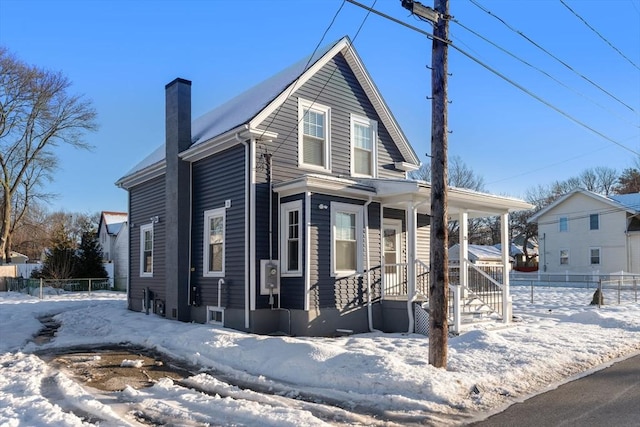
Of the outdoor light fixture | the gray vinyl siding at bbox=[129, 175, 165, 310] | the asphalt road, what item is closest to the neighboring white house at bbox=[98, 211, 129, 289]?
the gray vinyl siding at bbox=[129, 175, 165, 310]

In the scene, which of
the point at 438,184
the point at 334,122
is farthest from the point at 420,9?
the point at 334,122

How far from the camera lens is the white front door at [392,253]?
46.3 feet

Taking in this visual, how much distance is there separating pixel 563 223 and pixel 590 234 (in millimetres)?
2592

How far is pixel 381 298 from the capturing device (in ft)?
43.6

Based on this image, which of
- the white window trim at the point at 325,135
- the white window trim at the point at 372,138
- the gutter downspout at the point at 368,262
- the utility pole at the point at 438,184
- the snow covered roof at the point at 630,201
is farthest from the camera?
the snow covered roof at the point at 630,201

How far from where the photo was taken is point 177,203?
1428 centimetres

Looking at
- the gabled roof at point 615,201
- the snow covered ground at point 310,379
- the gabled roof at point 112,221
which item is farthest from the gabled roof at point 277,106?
the gabled roof at point 112,221

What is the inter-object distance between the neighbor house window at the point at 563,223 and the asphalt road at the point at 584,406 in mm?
36125

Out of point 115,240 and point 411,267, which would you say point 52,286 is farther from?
point 411,267

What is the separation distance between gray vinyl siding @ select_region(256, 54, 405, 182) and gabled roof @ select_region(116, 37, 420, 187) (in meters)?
0.17

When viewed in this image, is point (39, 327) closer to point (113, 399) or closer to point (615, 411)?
point (113, 399)

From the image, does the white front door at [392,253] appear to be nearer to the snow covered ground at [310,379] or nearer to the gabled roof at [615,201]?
the snow covered ground at [310,379]

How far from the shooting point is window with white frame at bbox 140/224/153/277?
16908 millimetres

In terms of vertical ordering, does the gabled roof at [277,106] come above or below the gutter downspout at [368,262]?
above
